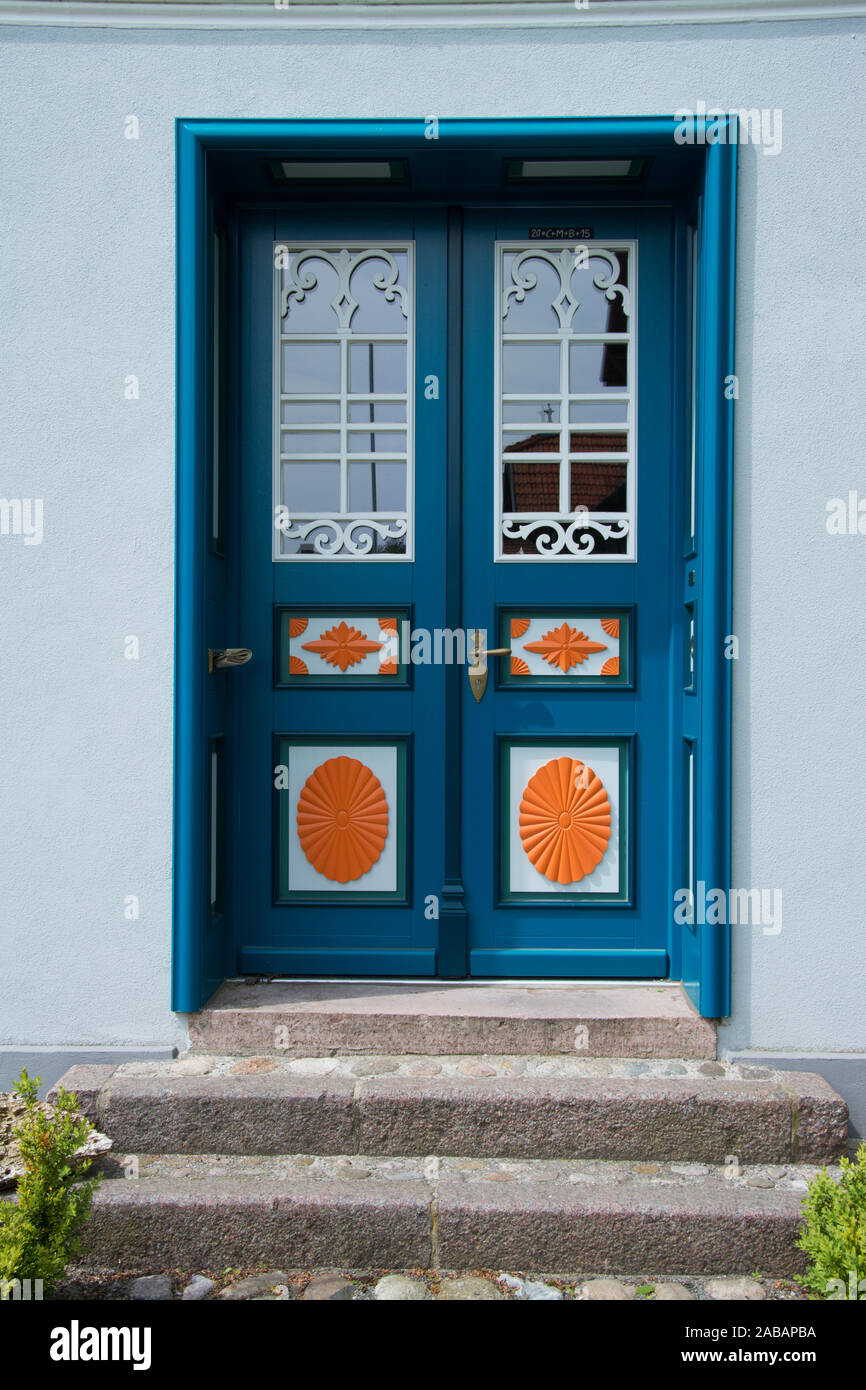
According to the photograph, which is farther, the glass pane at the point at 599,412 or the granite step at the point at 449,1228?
the glass pane at the point at 599,412

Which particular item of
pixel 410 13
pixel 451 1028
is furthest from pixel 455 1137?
pixel 410 13

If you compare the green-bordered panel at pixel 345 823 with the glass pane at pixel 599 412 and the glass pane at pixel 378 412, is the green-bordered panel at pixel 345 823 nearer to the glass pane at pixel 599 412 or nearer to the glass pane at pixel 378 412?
the glass pane at pixel 378 412

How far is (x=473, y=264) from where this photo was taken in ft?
12.8

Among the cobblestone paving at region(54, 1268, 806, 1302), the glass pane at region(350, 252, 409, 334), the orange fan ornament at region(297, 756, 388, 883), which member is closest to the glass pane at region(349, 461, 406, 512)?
the glass pane at region(350, 252, 409, 334)

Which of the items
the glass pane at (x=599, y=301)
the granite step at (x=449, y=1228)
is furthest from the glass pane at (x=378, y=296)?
the granite step at (x=449, y=1228)

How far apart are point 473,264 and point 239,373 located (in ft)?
3.18

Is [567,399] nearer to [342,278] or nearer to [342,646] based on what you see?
[342,278]

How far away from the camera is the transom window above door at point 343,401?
3.91 meters

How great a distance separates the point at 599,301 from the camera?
12.8 feet

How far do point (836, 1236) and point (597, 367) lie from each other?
115 inches

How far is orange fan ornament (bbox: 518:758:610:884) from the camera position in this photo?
390 cm

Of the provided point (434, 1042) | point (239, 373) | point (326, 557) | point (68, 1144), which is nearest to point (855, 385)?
point (326, 557)

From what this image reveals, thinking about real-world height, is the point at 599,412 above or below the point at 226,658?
above

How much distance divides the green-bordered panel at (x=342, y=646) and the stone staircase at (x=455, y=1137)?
114 centimetres
